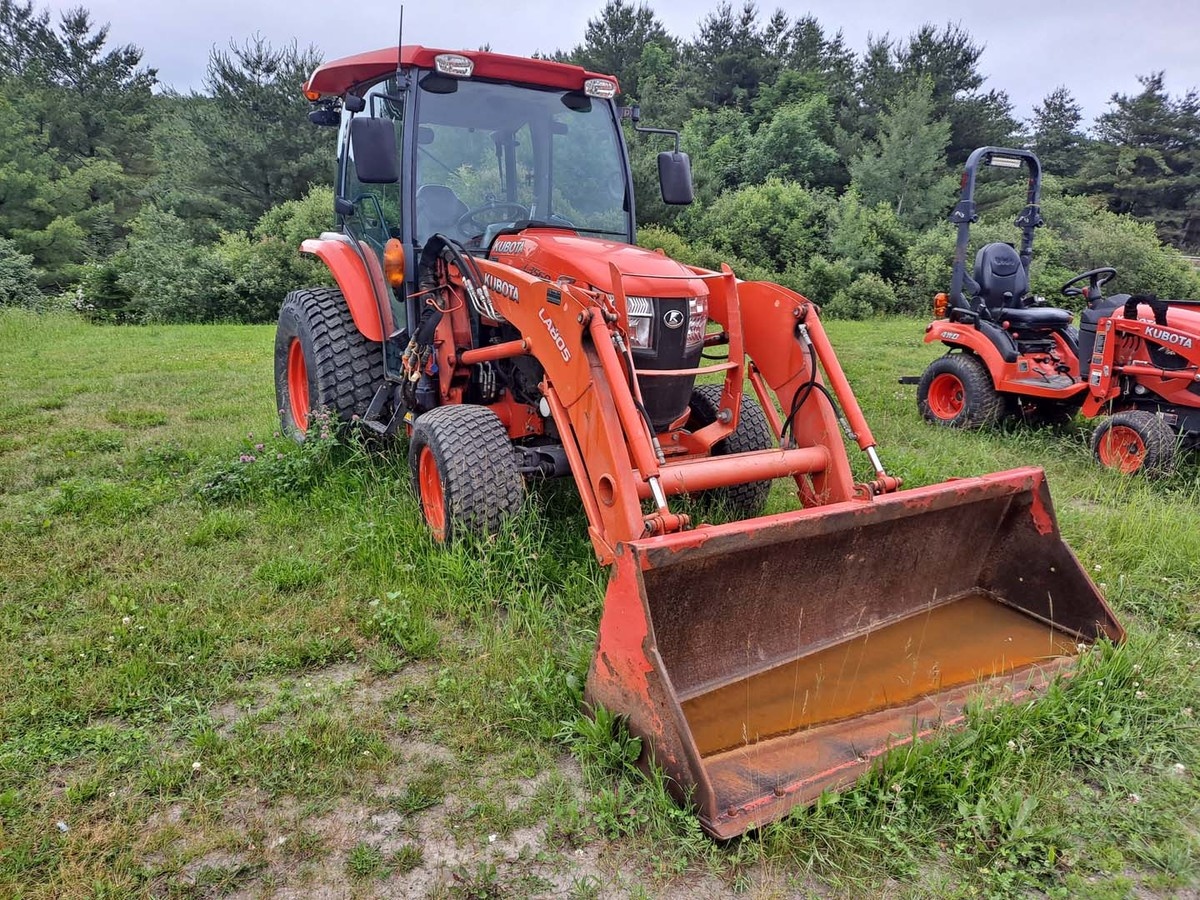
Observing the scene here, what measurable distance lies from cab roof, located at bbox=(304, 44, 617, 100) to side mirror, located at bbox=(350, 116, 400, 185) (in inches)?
18.2

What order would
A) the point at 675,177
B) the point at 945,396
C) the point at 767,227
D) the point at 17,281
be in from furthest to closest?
1. the point at 767,227
2. the point at 17,281
3. the point at 945,396
4. the point at 675,177

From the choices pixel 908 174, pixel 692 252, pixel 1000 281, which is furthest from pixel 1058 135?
pixel 1000 281

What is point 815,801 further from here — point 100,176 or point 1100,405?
point 100,176

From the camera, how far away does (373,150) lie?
3.85 meters

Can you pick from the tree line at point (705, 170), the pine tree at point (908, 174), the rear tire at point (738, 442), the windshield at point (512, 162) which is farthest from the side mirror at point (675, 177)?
the pine tree at point (908, 174)

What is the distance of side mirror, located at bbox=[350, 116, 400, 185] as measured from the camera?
384cm

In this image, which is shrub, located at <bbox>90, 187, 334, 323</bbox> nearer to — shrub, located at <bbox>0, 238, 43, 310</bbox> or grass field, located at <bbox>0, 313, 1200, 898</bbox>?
shrub, located at <bbox>0, 238, 43, 310</bbox>

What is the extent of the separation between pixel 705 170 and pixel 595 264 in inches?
868

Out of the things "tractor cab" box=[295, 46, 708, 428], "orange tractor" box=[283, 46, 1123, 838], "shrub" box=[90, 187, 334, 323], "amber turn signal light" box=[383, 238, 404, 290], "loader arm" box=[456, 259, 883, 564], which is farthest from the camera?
"shrub" box=[90, 187, 334, 323]

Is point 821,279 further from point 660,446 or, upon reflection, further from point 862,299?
point 660,446

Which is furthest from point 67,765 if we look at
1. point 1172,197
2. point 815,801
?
point 1172,197

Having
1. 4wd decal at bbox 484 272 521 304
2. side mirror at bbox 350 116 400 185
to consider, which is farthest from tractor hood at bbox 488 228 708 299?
side mirror at bbox 350 116 400 185

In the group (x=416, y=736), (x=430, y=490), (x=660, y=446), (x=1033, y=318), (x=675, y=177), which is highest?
(x=675, y=177)

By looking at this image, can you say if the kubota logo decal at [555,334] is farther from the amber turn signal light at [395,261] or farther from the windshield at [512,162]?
the amber turn signal light at [395,261]
